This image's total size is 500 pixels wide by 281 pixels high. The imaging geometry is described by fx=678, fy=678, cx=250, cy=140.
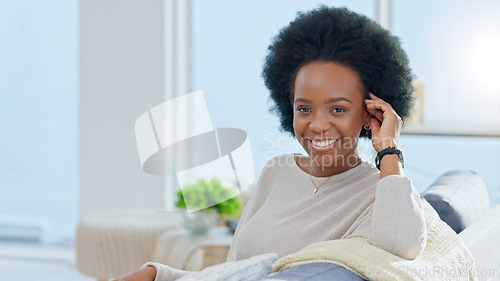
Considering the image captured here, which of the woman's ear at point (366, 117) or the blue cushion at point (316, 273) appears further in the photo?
the woman's ear at point (366, 117)

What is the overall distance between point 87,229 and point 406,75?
2543 mm

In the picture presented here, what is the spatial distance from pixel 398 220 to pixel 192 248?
1.95 meters

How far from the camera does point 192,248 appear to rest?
3088mm

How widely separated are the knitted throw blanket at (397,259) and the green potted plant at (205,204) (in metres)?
2.07

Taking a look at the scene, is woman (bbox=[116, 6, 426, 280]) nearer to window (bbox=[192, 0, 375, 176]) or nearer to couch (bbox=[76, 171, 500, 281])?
couch (bbox=[76, 171, 500, 281])

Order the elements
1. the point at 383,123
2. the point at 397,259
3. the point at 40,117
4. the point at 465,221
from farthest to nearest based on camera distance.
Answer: the point at 40,117
the point at 465,221
the point at 383,123
the point at 397,259

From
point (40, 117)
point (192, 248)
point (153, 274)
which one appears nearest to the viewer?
point (153, 274)

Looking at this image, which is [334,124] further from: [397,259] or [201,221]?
[201,221]

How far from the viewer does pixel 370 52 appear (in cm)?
152

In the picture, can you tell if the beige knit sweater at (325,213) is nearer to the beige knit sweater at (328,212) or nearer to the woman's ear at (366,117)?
the beige knit sweater at (328,212)

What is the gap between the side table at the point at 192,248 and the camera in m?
3.06

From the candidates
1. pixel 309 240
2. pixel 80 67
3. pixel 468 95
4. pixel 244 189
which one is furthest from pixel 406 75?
pixel 80 67

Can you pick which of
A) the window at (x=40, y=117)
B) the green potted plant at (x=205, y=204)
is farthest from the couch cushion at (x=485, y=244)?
the window at (x=40, y=117)

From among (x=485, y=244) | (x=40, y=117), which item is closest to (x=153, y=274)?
(x=485, y=244)
